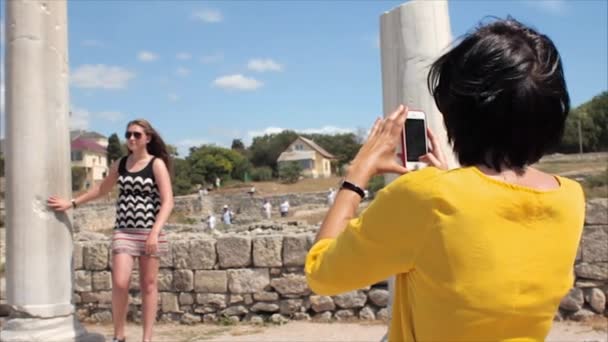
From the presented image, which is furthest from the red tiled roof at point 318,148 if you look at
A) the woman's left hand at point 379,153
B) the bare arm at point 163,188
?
the woman's left hand at point 379,153

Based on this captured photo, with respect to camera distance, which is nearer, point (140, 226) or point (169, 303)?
point (140, 226)

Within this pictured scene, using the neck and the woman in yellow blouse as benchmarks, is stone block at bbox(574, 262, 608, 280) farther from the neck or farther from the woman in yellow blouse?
the woman in yellow blouse

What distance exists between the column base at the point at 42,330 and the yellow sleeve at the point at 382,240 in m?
4.17

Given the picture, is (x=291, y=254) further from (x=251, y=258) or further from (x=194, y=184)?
(x=194, y=184)

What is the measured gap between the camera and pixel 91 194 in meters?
5.00

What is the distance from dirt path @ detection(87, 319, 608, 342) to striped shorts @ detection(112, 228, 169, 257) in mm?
2035

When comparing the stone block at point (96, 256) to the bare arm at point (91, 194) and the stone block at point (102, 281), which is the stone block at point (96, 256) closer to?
the stone block at point (102, 281)

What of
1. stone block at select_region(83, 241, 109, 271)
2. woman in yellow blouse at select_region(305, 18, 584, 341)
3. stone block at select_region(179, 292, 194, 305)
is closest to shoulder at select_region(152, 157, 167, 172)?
stone block at select_region(179, 292, 194, 305)

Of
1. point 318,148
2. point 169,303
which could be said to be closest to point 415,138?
point 169,303

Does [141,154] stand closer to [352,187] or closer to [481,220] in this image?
[352,187]

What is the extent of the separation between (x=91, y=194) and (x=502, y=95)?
169 inches

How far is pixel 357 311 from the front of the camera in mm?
7055

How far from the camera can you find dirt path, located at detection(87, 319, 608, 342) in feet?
19.9

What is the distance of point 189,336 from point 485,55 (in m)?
5.81
